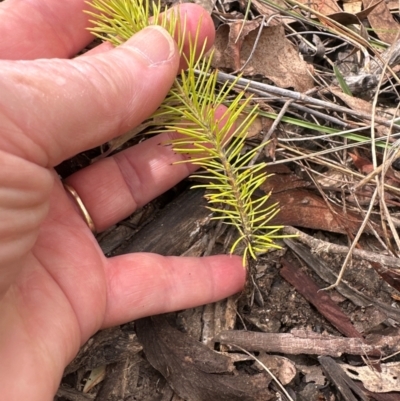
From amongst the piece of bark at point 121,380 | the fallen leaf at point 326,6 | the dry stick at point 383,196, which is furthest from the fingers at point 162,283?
the fallen leaf at point 326,6

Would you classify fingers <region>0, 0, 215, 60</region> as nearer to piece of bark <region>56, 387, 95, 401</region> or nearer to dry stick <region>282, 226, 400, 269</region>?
dry stick <region>282, 226, 400, 269</region>

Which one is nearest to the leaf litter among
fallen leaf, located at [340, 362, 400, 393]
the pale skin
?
fallen leaf, located at [340, 362, 400, 393]

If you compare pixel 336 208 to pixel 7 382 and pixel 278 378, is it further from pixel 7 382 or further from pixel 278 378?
pixel 7 382

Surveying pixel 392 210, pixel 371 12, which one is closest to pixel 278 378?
pixel 392 210

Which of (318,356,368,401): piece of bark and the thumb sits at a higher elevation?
the thumb

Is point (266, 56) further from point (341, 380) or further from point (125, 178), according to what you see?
point (341, 380)

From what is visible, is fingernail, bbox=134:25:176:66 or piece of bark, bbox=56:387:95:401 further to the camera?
piece of bark, bbox=56:387:95:401

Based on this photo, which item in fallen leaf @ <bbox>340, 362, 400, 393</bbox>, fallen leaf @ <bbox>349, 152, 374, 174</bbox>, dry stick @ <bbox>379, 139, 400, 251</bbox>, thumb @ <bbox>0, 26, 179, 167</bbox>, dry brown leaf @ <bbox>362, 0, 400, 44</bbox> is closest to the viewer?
thumb @ <bbox>0, 26, 179, 167</bbox>
